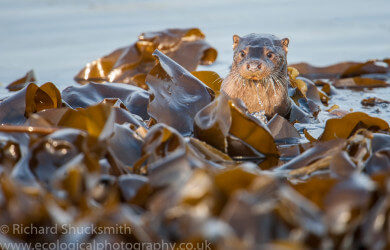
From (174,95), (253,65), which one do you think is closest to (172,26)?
(253,65)

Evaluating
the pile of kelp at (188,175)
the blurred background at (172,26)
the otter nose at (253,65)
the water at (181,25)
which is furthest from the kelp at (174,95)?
the blurred background at (172,26)

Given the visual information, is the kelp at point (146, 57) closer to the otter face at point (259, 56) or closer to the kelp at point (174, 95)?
the otter face at point (259, 56)

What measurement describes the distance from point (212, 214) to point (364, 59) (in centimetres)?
449

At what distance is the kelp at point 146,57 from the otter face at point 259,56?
114 centimetres

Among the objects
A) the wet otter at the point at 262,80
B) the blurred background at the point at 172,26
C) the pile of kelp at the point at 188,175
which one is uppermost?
the pile of kelp at the point at 188,175

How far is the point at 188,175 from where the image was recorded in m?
1.71

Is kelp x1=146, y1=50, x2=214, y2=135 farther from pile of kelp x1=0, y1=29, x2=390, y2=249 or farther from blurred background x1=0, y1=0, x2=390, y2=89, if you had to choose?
blurred background x1=0, y1=0, x2=390, y2=89

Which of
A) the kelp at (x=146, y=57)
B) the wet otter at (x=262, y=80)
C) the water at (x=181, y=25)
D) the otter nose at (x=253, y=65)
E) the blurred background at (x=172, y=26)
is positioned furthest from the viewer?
the blurred background at (x=172, y=26)

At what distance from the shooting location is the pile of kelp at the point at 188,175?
1.44m

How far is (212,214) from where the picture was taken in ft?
4.89

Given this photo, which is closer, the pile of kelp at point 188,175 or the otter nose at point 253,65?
the pile of kelp at point 188,175

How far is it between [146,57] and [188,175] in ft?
11.2

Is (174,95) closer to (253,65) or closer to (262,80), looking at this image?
(253,65)

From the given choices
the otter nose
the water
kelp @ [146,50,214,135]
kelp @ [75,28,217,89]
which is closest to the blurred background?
the water
